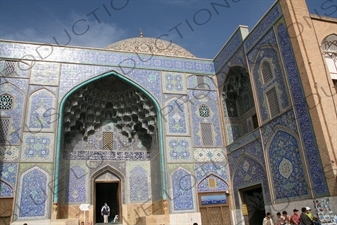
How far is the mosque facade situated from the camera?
8.05 metres

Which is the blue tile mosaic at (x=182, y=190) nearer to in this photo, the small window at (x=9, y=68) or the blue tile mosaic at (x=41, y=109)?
the blue tile mosaic at (x=41, y=109)

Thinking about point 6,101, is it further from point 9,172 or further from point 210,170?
point 210,170

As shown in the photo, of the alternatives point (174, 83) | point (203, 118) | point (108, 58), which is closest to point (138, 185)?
point (203, 118)

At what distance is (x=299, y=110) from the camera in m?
7.91

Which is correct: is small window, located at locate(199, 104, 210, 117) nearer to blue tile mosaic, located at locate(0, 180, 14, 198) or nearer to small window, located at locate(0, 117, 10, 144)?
small window, located at locate(0, 117, 10, 144)

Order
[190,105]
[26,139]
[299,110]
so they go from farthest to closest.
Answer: [190,105]
[26,139]
[299,110]

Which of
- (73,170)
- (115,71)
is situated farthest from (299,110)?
(73,170)

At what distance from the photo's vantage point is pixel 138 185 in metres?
12.1

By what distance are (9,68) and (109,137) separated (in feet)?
14.0

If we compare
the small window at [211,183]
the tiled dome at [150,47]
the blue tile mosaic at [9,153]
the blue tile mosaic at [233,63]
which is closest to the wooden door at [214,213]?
the small window at [211,183]

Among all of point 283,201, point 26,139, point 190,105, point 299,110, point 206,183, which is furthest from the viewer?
point 190,105

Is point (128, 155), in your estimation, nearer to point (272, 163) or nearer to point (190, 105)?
point (190, 105)

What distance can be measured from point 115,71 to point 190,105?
2977 mm

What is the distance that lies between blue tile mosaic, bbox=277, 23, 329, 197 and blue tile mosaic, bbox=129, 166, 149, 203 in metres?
6.33
